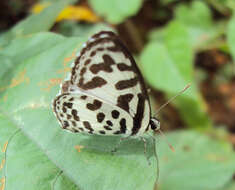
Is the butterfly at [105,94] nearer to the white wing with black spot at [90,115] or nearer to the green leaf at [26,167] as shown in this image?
the white wing with black spot at [90,115]

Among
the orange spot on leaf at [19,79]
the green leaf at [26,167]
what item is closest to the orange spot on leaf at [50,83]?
the orange spot on leaf at [19,79]

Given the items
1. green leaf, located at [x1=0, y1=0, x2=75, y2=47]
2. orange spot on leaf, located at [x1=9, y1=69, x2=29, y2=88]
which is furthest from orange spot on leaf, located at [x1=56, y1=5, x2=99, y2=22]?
orange spot on leaf, located at [x1=9, y1=69, x2=29, y2=88]

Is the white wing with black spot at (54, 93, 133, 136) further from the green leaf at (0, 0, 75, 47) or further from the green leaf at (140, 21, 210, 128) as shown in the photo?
the green leaf at (140, 21, 210, 128)

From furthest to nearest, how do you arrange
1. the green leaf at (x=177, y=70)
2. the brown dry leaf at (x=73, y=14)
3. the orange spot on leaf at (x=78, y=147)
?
the brown dry leaf at (x=73, y=14)
the green leaf at (x=177, y=70)
the orange spot on leaf at (x=78, y=147)

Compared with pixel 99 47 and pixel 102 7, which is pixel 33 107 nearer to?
pixel 99 47

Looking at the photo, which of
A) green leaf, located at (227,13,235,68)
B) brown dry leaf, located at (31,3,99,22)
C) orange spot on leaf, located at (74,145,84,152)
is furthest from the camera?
brown dry leaf, located at (31,3,99,22)

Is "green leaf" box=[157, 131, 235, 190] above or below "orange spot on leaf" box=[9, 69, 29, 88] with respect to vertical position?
below

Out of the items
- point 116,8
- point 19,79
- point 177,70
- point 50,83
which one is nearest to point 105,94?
point 50,83
